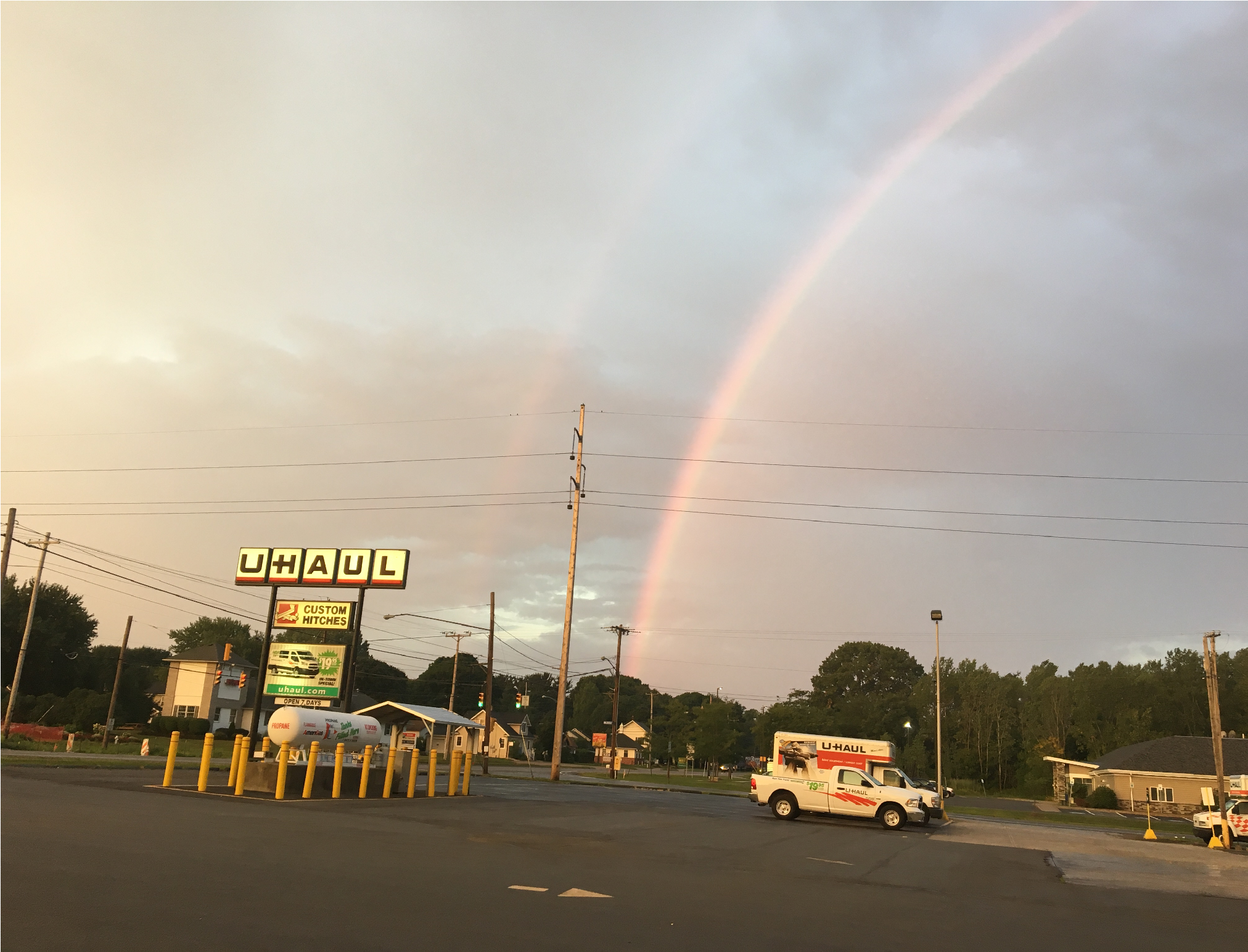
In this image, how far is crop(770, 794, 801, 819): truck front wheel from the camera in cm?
2733

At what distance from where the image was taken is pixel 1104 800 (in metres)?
58.3

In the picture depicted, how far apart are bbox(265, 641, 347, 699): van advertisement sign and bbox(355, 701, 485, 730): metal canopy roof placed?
21.2 metres

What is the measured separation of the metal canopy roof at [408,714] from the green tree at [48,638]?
31.8 metres

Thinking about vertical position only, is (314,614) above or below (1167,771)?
above

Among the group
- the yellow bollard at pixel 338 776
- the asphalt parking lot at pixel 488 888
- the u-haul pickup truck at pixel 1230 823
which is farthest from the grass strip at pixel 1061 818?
the yellow bollard at pixel 338 776

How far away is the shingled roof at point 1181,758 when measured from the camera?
55625 mm

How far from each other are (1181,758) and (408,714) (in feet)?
174

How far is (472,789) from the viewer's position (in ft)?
105

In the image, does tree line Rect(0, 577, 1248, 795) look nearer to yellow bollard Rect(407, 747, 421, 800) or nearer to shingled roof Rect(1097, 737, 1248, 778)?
shingled roof Rect(1097, 737, 1248, 778)

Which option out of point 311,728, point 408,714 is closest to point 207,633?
point 408,714

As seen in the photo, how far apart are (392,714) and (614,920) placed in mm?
59518

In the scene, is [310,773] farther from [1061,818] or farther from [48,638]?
[48,638]

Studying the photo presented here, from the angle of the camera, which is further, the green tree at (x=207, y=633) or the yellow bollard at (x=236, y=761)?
the green tree at (x=207, y=633)

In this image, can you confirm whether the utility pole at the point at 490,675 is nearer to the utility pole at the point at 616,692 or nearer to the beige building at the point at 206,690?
the utility pole at the point at 616,692
